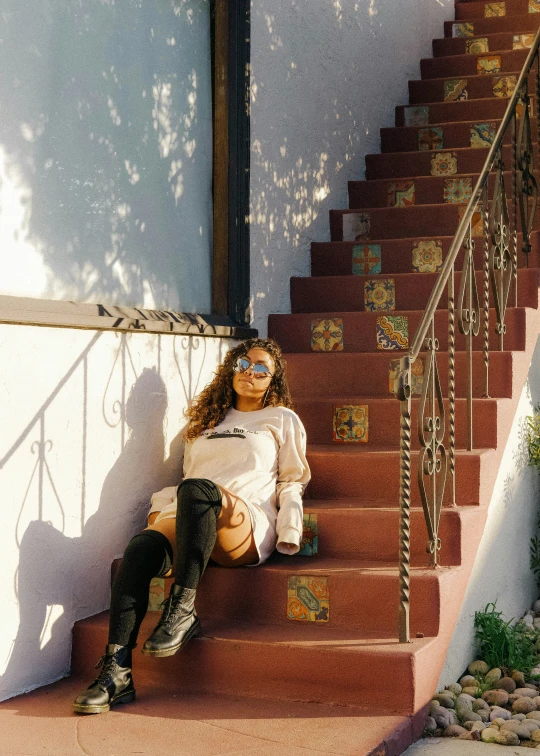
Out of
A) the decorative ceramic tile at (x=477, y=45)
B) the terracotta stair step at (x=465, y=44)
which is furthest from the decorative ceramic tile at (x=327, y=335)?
the decorative ceramic tile at (x=477, y=45)

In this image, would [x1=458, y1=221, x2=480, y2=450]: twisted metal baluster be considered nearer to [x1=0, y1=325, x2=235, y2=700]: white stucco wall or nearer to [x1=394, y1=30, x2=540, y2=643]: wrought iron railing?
[x1=394, y1=30, x2=540, y2=643]: wrought iron railing

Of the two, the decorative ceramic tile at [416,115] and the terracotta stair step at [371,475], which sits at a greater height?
the decorative ceramic tile at [416,115]

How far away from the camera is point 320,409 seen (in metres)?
4.24

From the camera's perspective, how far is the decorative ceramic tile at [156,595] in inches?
139

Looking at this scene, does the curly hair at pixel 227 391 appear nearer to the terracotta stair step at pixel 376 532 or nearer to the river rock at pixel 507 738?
the terracotta stair step at pixel 376 532

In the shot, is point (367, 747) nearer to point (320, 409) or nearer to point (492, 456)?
point (492, 456)

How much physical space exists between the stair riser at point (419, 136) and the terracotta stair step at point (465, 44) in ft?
3.55

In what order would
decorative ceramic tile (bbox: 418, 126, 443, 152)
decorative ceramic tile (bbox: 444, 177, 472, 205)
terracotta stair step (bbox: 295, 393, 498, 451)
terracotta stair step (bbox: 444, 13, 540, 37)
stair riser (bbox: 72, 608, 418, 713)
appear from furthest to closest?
terracotta stair step (bbox: 444, 13, 540, 37) → decorative ceramic tile (bbox: 418, 126, 443, 152) → decorative ceramic tile (bbox: 444, 177, 472, 205) → terracotta stair step (bbox: 295, 393, 498, 451) → stair riser (bbox: 72, 608, 418, 713)

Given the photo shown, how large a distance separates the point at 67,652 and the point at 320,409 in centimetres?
149

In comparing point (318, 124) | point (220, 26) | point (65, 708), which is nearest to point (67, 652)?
point (65, 708)

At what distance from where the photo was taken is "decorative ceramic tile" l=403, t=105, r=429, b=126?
6.37m

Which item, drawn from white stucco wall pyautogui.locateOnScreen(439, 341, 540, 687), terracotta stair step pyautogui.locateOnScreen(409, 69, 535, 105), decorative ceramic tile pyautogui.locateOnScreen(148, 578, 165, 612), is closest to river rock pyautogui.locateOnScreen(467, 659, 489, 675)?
white stucco wall pyautogui.locateOnScreen(439, 341, 540, 687)

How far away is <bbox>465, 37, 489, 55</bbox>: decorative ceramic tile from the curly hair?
3963mm

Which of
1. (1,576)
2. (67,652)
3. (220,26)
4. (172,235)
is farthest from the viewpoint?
(220,26)
